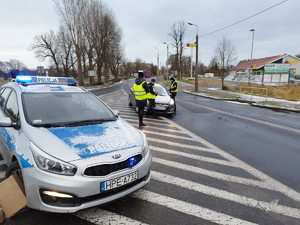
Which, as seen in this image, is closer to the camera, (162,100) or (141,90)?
(141,90)

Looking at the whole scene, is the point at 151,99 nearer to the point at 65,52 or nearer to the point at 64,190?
the point at 64,190

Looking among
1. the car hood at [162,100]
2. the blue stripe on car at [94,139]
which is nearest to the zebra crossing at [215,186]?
the blue stripe on car at [94,139]

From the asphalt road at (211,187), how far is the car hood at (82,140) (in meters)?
0.89

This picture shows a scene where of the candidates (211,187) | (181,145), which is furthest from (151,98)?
(211,187)

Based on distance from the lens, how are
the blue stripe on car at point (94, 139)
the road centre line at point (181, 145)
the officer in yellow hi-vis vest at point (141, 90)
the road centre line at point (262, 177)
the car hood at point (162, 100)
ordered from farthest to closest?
1. the car hood at point (162, 100)
2. the officer in yellow hi-vis vest at point (141, 90)
3. the road centre line at point (181, 145)
4. the road centre line at point (262, 177)
5. the blue stripe on car at point (94, 139)

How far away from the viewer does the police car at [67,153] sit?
6.93 ft

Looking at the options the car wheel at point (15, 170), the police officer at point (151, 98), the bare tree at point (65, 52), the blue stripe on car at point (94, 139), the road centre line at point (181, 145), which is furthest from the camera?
the bare tree at point (65, 52)

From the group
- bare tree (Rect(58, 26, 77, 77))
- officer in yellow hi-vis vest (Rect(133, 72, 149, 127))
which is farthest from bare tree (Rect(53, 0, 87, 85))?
Answer: officer in yellow hi-vis vest (Rect(133, 72, 149, 127))

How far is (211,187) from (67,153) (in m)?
2.39

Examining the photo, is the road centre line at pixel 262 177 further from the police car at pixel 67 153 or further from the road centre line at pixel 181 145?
the police car at pixel 67 153

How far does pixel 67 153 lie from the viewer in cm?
223

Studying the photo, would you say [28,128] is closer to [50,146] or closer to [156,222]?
[50,146]

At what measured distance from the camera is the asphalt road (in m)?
2.49

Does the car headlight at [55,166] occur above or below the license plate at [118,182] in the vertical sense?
above
